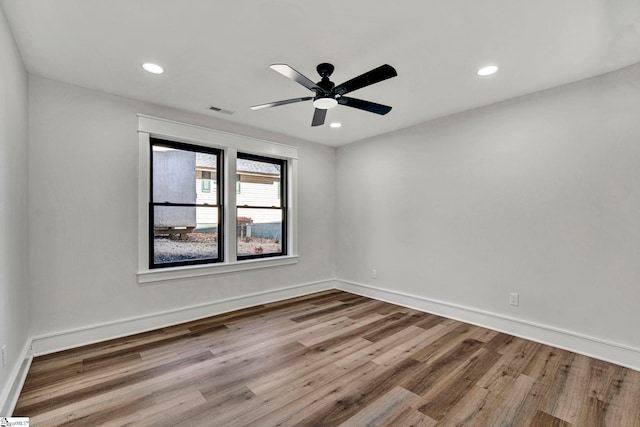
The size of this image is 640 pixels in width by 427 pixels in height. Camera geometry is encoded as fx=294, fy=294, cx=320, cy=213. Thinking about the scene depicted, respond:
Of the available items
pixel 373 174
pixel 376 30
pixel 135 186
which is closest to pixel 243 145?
pixel 135 186

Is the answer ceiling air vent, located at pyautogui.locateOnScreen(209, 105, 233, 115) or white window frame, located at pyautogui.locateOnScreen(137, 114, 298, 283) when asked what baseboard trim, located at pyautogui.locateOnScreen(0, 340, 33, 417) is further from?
ceiling air vent, located at pyautogui.locateOnScreen(209, 105, 233, 115)

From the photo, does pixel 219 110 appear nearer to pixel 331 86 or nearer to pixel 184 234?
pixel 184 234

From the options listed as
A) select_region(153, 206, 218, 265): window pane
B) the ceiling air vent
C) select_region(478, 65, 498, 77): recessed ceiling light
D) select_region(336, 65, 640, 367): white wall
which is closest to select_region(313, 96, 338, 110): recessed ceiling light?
select_region(478, 65, 498, 77): recessed ceiling light

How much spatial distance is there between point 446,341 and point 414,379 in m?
0.92

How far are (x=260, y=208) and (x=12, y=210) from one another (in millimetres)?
2778

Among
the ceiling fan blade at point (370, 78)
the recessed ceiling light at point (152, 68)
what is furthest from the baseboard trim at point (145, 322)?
the ceiling fan blade at point (370, 78)

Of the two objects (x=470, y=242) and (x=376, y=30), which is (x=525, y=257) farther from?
(x=376, y=30)

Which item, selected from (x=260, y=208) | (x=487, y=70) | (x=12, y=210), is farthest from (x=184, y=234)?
(x=487, y=70)

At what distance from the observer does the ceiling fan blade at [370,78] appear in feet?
6.64

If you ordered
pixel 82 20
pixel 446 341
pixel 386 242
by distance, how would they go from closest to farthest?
1. pixel 82 20
2. pixel 446 341
3. pixel 386 242

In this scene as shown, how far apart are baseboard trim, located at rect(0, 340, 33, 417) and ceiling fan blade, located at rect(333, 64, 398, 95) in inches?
121

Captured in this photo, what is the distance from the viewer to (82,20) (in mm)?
2002

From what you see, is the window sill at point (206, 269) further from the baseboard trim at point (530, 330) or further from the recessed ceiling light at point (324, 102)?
the recessed ceiling light at point (324, 102)

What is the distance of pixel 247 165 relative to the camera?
4.47 metres
